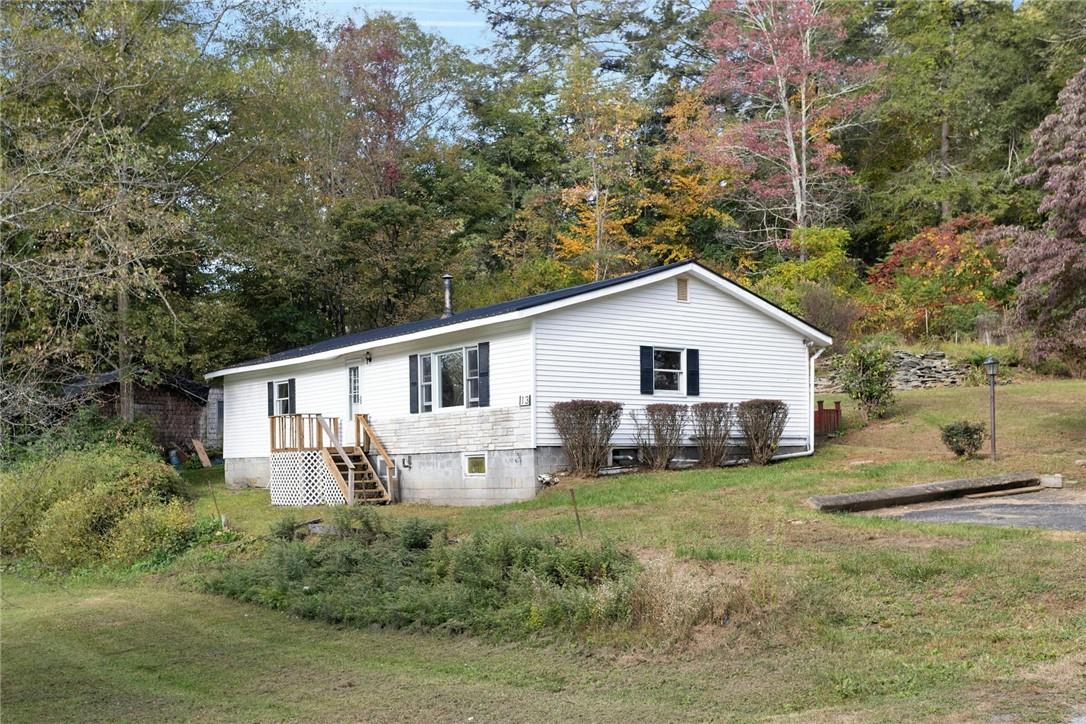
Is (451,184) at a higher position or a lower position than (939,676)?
higher

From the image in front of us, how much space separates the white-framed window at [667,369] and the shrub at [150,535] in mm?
8974

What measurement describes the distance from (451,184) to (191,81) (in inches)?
440

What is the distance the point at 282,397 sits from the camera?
84.9ft

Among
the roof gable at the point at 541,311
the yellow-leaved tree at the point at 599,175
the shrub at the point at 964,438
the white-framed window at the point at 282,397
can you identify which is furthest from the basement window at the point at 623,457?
the yellow-leaved tree at the point at 599,175

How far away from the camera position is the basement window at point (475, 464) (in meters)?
19.8

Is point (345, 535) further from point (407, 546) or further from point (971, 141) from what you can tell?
point (971, 141)

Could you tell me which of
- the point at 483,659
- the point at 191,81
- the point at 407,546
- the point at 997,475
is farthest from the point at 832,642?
the point at 191,81

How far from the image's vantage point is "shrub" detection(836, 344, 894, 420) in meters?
24.3

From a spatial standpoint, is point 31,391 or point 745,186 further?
point 745,186

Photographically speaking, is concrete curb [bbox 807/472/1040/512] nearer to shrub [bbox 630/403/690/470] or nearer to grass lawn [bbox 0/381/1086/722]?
grass lawn [bbox 0/381/1086/722]

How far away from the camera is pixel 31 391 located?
9.65m

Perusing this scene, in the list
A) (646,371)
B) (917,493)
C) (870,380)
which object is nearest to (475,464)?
(646,371)

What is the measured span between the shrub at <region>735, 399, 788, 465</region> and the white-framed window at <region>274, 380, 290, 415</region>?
432 inches

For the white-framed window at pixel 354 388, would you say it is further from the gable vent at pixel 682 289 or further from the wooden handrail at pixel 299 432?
the gable vent at pixel 682 289
